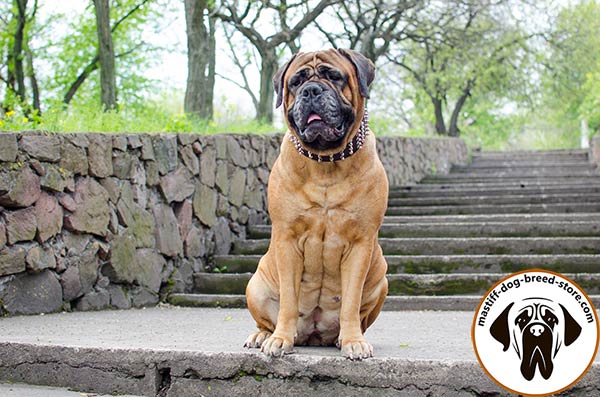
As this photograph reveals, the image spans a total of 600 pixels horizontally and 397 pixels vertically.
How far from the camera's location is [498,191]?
13062mm

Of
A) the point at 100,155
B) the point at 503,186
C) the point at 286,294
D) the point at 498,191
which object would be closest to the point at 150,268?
the point at 100,155

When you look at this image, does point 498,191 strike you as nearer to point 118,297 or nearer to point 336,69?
point 118,297

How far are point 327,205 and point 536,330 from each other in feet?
4.28

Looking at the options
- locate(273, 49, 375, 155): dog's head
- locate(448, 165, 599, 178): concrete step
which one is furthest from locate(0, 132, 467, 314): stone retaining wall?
locate(448, 165, 599, 178): concrete step

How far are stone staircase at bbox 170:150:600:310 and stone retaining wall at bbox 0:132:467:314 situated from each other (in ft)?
1.31

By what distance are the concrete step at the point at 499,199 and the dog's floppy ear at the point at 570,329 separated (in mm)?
8742

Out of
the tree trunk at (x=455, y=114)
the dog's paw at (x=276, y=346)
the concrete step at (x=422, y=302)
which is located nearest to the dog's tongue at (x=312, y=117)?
the dog's paw at (x=276, y=346)

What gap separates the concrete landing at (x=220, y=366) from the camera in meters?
4.29

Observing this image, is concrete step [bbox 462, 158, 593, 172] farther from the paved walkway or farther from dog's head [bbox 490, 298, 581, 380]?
dog's head [bbox 490, 298, 581, 380]

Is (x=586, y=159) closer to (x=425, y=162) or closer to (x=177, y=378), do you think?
(x=425, y=162)

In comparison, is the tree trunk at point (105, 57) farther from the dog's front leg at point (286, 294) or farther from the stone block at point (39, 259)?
the dog's front leg at point (286, 294)

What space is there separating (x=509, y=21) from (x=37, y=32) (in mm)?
13962

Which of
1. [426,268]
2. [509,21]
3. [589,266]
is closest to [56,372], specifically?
[426,268]

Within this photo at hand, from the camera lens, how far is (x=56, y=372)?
4.79m
